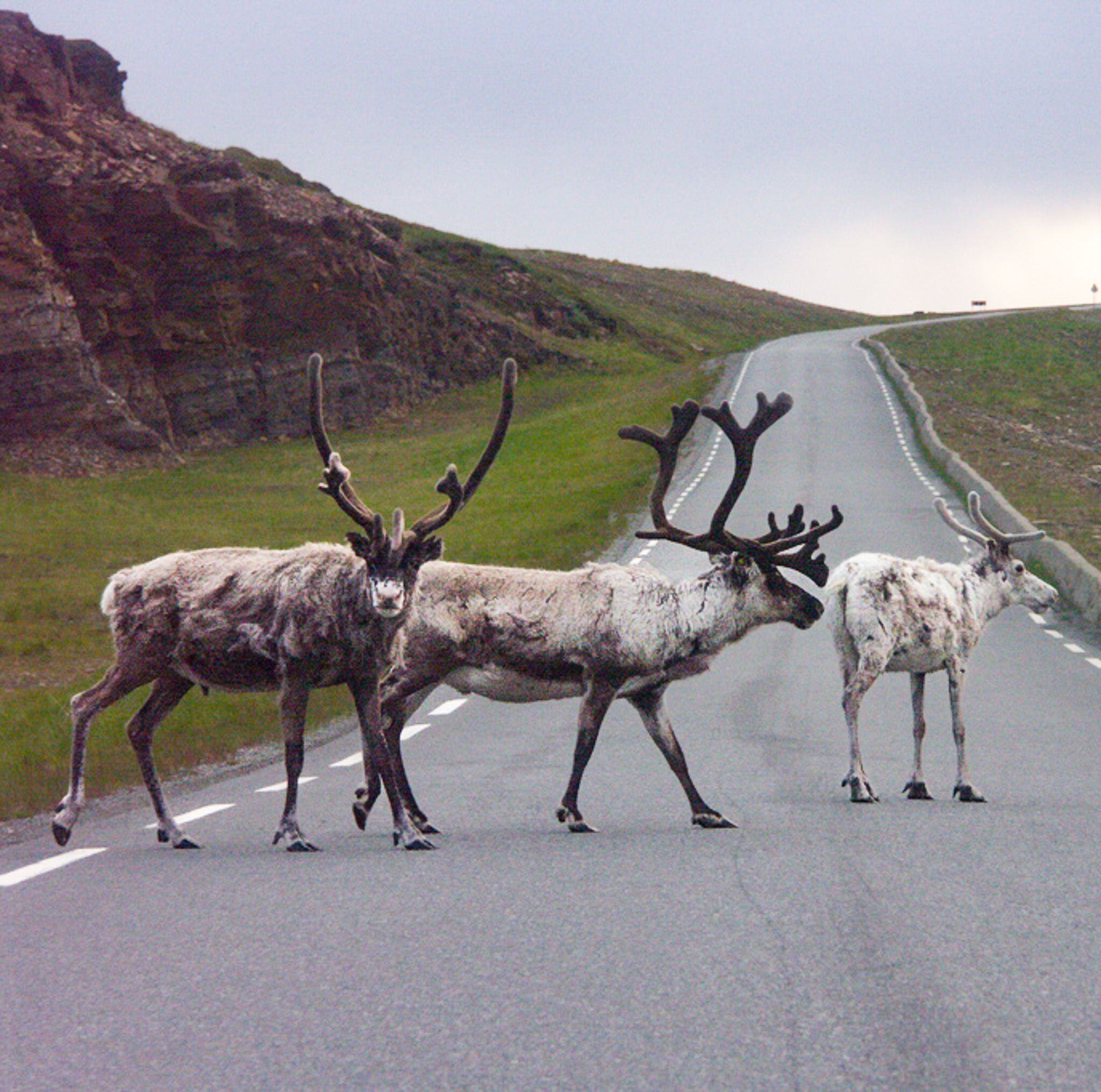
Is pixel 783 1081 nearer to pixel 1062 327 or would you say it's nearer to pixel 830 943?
pixel 830 943

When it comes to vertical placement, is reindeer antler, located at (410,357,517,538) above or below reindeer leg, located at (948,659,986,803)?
above

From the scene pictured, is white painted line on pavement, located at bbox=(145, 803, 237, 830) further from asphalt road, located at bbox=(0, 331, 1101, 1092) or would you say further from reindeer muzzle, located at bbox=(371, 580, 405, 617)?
reindeer muzzle, located at bbox=(371, 580, 405, 617)

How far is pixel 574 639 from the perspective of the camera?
417 inches

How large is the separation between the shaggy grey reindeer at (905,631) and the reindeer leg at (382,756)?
311 cm

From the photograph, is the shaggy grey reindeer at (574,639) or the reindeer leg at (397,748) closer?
the reindeer leg at (397,748)

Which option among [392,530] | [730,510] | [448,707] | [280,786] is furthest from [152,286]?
[392,530]

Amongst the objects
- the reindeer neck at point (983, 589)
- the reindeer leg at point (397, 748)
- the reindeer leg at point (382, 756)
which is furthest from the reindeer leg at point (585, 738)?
the reindeer neck at point (983, 589)

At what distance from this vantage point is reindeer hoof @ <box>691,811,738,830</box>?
1013cm

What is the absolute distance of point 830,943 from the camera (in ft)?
23.4

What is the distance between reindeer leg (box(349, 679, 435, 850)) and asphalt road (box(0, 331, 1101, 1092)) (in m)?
0.20

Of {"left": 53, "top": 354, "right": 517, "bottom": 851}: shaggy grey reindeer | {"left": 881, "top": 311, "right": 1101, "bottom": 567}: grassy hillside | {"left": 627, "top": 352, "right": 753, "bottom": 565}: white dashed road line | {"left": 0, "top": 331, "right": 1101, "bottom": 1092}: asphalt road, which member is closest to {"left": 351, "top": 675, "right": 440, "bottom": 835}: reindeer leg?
{"left": 0, "top": 331, "right": 1101, "bottom": 1092}: asphalt road

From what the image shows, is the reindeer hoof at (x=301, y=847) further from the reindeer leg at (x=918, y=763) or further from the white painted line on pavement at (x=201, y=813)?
the reindeer leg at (x=918, y=763)

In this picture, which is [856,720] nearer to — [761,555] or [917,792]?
[917,792]

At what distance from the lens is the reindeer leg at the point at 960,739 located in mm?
11227
